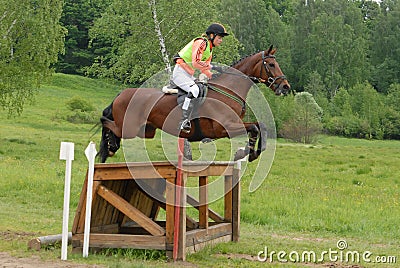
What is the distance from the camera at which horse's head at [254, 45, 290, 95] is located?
8.90 m

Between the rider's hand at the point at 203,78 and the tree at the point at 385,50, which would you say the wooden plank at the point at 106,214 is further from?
the tree at the point at 385,50

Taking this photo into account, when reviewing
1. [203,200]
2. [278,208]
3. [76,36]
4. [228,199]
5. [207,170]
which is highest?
[76,36]

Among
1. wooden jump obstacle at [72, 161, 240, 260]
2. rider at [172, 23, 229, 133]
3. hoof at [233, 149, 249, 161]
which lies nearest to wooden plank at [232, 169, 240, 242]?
wooden jump obstacle at [72, 161, 240, 260]

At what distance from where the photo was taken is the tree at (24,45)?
2278 cm

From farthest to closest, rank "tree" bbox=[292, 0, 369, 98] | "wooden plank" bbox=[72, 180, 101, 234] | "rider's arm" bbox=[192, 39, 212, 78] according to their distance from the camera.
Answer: "tree" bbox=[292, 0, 369, 98], "rider's arm" bbox=[192, 39, 212, 78], "wooden plank" bbox=[72, 180, 101, 234]

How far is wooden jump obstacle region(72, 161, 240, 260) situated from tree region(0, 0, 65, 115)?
49.9ft

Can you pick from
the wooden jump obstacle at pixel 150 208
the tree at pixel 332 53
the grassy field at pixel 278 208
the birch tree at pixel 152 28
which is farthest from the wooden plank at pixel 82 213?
the tree at pixel 332 53

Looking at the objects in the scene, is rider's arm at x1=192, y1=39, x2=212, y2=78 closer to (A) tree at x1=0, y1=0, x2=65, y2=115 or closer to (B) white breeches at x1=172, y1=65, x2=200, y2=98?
(B) white breeches at x1=172, y1=65, x2=200, y2=98

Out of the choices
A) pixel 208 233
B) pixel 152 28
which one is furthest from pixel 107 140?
pixel 152 28

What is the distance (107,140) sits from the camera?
32.1ft

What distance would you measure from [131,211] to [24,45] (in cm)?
1720

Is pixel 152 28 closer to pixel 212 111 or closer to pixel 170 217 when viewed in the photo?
pixel 212 111

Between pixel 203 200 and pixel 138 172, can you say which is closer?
pixel 138 172

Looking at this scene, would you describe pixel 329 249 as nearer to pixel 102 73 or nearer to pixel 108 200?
pixel 108 200
